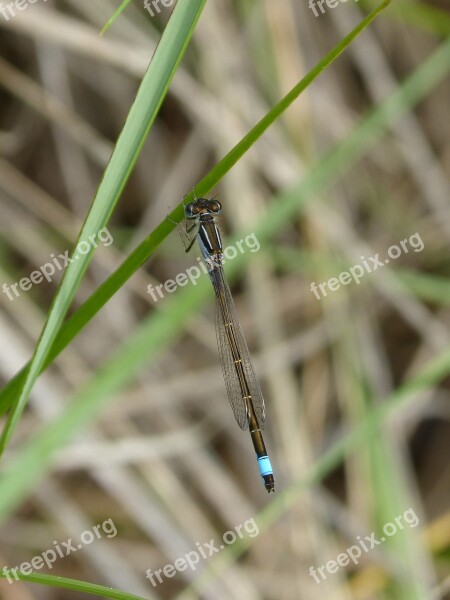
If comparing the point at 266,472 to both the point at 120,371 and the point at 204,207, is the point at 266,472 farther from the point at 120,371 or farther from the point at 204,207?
the point at 204,207

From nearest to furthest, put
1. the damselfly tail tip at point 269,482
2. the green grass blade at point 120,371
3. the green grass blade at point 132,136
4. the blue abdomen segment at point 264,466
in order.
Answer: the green grass blade at point 132,136
the green grass blade at point 120,371
the damselfly tail tip at point 269,482
the blue abdomen segment at point 264,466

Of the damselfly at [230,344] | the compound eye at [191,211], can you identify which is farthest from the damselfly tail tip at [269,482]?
the compound eye at [191,211]

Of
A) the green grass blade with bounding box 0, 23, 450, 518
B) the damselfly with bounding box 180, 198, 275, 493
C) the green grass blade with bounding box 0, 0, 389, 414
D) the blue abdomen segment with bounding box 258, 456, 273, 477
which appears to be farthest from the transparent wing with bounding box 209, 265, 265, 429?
the green grass blade with bounding box 0, 0, 389, 414

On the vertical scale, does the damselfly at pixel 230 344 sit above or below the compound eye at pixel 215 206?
below

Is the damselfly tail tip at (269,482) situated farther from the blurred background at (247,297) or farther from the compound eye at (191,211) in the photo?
the compound eye at (191,211)

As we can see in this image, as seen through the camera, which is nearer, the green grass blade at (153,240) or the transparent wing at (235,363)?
the green grass blade at (153,240)

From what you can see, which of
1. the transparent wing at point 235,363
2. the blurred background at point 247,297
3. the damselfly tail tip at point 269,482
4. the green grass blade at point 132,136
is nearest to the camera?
the green grass blade at point 132,136

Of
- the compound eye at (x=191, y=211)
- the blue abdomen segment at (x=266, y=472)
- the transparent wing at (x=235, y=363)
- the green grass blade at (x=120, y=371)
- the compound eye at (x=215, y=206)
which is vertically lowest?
the blue abdomen segment at (x=266, y=472)
